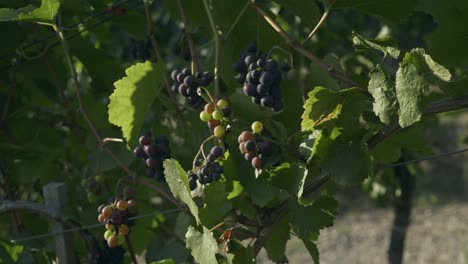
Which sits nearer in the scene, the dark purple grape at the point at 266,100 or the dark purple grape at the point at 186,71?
the dark purple grape at the point at 266,100

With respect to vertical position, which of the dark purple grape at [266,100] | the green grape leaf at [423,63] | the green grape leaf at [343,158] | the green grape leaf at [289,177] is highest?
the green grape leaf at [423,63]

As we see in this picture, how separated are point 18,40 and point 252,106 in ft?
3.45

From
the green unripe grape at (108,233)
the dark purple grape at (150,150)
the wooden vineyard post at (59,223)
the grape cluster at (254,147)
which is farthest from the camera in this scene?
the wooden vineyard post at (59,223)

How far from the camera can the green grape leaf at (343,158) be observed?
1.81 m

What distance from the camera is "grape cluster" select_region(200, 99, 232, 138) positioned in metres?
1.88

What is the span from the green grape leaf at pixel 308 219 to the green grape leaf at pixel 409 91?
40cm

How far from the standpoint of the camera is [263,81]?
5.90 feet

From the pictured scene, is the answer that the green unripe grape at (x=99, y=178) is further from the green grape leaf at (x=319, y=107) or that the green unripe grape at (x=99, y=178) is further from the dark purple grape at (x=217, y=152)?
the green grape leaf at (x=319, y=107)

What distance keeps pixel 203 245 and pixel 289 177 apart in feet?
0.76

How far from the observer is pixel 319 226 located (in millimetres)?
1961

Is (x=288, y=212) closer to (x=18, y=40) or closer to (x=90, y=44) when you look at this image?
(x=90, y=44)

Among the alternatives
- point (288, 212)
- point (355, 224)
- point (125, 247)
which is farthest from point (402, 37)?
point (288, 212)

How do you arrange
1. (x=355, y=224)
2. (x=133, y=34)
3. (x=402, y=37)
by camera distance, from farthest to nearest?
(x=355, y=224), (x=402, y=37), (x=133, y=34)

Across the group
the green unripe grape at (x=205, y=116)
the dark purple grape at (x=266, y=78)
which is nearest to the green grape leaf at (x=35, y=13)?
the green unripe grape at (x=205, y=116)
